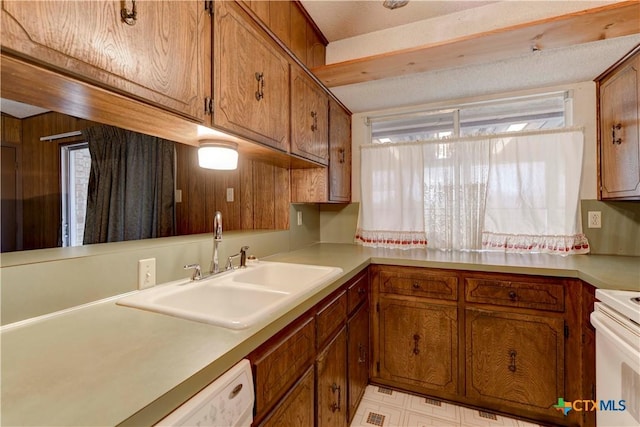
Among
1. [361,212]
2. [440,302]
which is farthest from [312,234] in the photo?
[440,302]

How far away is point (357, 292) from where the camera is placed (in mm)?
1694

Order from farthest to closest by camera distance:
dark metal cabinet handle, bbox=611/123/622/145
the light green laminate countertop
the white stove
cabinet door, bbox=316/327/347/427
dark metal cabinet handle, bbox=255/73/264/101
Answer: dark metal cabinet handle, bbox=611/123/622/145
dark metal cabinet handle, bbox=255/73/264/101
cabinet door, bbox=316/327/347/427
the white stove
the light green laminate countertop

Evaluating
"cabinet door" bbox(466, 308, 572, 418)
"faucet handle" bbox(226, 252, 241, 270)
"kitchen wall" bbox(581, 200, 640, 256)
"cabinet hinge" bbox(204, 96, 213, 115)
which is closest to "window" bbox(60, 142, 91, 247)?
"faucet handle" bbox(226, 252, 241, 270)

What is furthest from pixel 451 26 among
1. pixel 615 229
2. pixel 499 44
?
pixel 615 229

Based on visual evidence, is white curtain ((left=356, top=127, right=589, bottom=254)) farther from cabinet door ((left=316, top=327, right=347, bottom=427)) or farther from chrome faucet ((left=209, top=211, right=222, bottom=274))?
chrome faucet ((left=209, top=211, right=222, bottom=274))

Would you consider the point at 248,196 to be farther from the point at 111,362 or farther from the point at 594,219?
the point at 594,219

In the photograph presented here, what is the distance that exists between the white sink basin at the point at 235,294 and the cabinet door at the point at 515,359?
3.32 feet

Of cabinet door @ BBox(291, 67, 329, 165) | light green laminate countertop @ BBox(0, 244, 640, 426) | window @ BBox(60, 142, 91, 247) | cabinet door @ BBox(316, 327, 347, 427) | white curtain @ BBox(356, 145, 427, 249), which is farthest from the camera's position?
white curtain @ BBox(356, 145, 427, 249)

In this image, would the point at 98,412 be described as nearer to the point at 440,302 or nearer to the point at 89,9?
the point at 89,9

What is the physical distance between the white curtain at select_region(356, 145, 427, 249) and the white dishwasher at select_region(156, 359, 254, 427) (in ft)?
6.04

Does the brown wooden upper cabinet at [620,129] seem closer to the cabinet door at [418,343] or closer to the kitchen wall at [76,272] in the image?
the cabinet door at [418,343]

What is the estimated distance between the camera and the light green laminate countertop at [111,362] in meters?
0.46

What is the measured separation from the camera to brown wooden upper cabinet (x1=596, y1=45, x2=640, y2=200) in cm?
157

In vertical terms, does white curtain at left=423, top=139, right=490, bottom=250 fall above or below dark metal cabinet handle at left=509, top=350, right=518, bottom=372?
above
